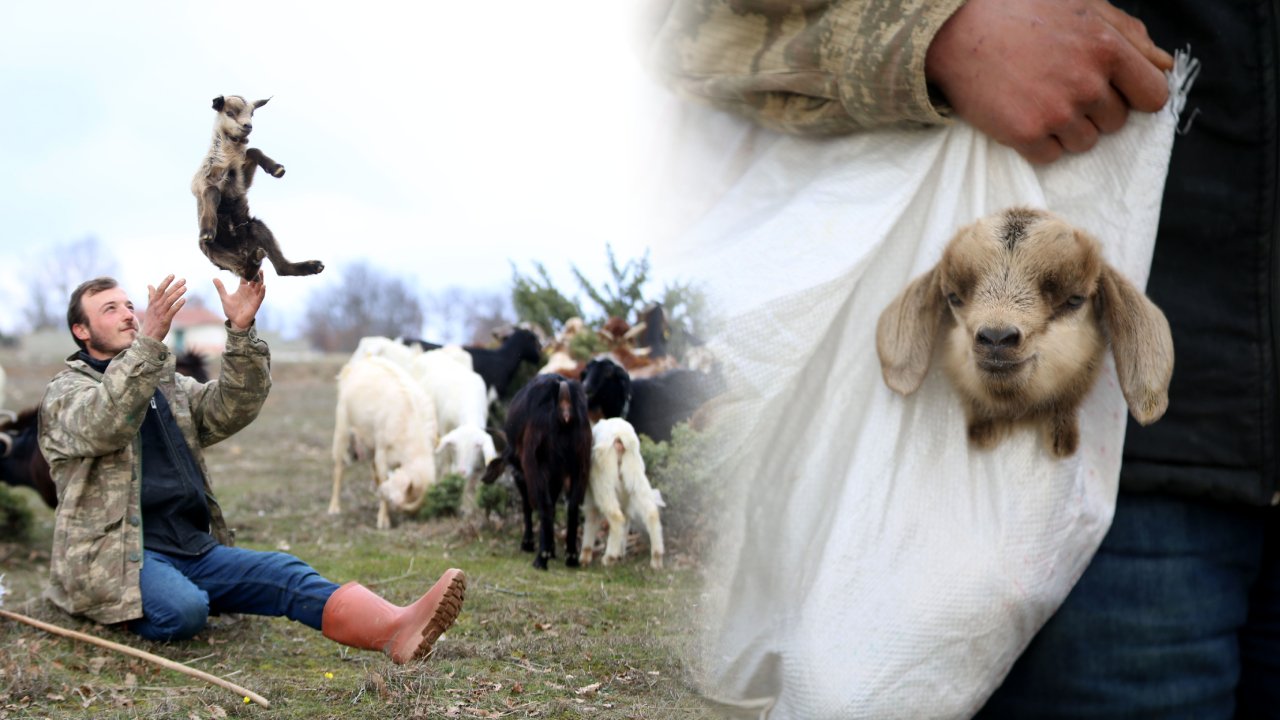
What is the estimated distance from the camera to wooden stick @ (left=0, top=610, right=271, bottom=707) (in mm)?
2320

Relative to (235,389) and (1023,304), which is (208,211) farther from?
(1023,304)

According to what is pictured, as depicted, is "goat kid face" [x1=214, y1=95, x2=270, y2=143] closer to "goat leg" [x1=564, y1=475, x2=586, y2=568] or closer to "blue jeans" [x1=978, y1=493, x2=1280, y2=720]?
"goat leg" [x1=564, y1=475, x2=586, y2=568]

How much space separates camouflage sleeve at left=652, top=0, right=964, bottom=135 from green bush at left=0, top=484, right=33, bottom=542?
494 centimetres

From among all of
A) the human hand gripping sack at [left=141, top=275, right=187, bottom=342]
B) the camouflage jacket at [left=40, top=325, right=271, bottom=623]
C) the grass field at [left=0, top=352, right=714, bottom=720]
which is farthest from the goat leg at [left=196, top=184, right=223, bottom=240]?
the grass field at [left=0, top=352, right=714, bottom=720]

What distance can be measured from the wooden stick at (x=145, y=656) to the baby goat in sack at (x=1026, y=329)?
1540mm

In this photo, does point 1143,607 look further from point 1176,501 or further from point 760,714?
point 760,714

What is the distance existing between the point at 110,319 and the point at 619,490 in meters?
1.43

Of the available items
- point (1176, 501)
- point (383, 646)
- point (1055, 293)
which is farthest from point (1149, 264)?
point (383, 646)

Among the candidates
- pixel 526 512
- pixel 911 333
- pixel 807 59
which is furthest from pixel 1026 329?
pixel 526 512

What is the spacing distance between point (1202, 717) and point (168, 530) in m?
2.53

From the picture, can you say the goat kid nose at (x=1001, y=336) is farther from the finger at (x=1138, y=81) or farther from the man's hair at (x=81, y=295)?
the man's hair at (x=81, y=295)

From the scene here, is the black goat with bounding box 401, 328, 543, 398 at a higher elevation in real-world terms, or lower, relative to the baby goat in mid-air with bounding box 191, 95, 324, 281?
lower

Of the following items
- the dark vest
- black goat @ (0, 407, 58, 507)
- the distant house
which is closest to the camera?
the dark vest

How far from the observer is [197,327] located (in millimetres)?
2576
